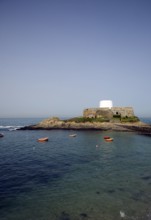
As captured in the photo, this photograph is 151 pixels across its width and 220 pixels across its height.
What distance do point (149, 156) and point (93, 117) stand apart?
7338 centimetres

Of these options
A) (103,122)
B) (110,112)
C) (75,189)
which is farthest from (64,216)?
(110,112)

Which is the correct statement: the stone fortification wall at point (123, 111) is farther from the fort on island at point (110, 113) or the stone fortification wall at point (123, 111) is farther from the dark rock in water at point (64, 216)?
the dark rock in water at point (64, 216)

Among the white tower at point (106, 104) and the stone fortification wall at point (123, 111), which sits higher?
the white tower at point (106, 104)

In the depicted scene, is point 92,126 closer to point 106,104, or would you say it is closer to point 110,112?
point 110,112

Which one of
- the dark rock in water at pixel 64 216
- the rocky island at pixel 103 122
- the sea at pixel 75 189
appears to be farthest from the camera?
the rocky island at pixel 103 122

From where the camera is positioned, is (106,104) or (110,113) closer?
(110,113)

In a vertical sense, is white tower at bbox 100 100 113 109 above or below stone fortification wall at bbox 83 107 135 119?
above

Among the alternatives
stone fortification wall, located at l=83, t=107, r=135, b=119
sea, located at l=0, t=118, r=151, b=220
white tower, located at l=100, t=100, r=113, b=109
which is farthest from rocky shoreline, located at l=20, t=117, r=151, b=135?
sea, located at l=0, t=118, r=151, b=220

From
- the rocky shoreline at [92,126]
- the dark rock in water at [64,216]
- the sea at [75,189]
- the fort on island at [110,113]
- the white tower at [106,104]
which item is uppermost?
the white tower at [106,104]

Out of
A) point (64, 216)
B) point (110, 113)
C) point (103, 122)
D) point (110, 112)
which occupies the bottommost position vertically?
point (64, 216)

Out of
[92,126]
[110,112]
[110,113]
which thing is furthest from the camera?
[110,112]

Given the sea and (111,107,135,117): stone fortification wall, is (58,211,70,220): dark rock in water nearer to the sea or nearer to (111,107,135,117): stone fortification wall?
the sea

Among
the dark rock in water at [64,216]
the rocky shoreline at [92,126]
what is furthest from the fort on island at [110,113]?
the dark rock in water at [64,216]

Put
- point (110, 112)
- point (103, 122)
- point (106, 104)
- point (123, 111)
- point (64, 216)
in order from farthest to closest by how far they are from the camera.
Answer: point (106, 104)
point (123, 111)
point (110, 112)
point (103, 122)
point (64, 216)
